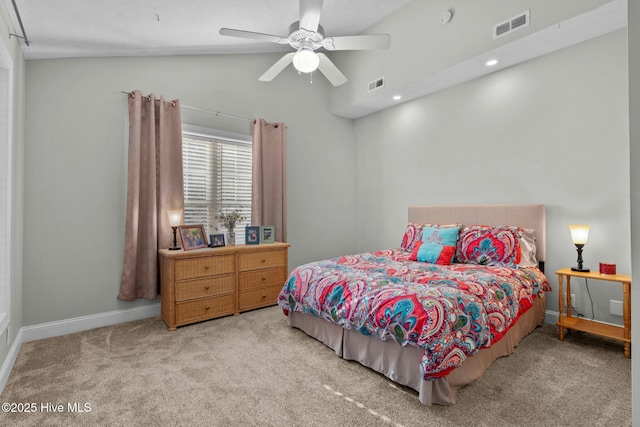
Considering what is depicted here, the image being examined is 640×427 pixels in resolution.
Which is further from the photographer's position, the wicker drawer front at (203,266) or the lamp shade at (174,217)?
the lamp shade at (174,217)

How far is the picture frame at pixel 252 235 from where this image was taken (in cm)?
388

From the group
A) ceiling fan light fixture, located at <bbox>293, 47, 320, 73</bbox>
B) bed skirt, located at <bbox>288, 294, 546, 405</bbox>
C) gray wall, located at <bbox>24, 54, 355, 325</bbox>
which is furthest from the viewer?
gray wall, located at <bbox>24, 54, 355, 325</bbox>

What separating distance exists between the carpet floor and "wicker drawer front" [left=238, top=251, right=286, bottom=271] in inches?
36.0

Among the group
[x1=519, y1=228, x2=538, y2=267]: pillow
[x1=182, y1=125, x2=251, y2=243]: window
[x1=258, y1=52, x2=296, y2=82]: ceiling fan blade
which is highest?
[x1=258, y1=52, x2=296, y2=82]: ceiling fan blade

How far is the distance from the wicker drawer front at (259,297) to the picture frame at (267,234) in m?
0.57

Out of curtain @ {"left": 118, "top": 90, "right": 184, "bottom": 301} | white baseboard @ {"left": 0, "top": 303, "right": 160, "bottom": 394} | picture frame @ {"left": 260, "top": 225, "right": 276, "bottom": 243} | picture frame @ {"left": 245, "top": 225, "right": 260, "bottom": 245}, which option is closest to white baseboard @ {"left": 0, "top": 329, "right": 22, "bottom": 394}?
white baseboard @ {"left": 0, "top": 303, "right": 160, "bottom": 394}

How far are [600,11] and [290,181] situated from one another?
3.55 metres

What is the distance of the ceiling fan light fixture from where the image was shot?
257 cm

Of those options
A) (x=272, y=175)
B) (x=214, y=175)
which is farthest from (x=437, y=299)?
(x=214, y=175)

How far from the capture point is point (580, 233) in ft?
9.29

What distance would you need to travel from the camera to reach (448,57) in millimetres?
3455

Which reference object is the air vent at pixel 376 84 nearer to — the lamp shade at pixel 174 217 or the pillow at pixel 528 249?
the pillow at pixel 528 249

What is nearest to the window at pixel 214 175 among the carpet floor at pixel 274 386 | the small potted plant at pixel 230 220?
the small potted plant at pixel 230 220

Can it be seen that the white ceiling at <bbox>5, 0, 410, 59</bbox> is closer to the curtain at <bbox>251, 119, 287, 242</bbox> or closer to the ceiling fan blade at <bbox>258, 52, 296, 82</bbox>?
the ceiling fan blade at <bbox>258, 52, 296, 82</bbox>
